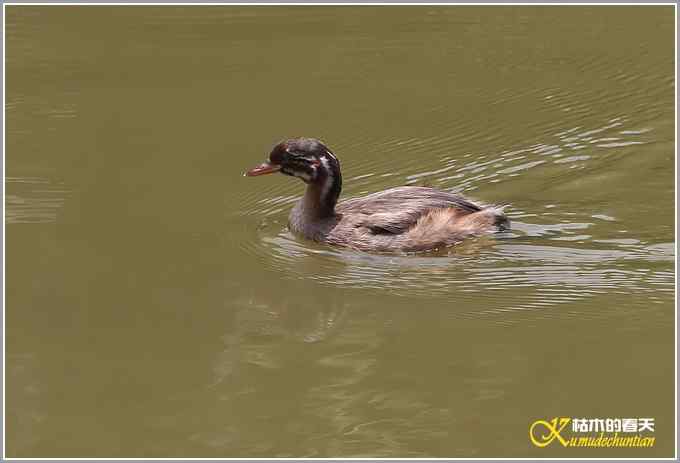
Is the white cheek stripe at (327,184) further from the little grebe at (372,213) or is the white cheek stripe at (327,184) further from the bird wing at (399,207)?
the bird wing at (399,207)

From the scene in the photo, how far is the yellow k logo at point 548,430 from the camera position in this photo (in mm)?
7016

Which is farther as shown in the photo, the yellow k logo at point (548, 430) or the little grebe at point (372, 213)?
the little grebe at point (372, 213)

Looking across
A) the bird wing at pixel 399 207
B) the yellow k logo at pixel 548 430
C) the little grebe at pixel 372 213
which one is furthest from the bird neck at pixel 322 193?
the yellow k logo at pixel 548 430

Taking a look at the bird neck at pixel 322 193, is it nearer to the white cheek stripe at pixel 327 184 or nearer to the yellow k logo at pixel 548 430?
the white cheek stripe at pixel 327 184

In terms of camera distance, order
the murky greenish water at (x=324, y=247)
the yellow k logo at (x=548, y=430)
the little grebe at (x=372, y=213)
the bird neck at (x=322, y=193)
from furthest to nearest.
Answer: the bird neck at (x=322, y=193), the little grebe at (x=372, y=213), the murky greenish water at (x=324, y=247), the yellow k logo at (x=548, y=430)

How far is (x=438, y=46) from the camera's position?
15.8 m

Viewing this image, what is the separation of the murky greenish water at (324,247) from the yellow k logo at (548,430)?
0.20 feet

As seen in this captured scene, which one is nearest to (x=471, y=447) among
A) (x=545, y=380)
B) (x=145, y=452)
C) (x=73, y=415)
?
(x=545, y=380)

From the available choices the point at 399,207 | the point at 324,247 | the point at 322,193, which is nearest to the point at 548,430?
the point at 399,207

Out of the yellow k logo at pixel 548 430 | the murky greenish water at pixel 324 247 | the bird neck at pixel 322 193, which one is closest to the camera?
the yellow k logo at pixel 548 430

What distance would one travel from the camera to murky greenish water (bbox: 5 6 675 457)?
7.32 meters

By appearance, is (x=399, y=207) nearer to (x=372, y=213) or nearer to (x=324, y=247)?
(x=372, y=213)

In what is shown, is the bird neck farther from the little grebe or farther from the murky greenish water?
the murky greenish water

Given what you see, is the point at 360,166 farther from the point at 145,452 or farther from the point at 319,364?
the point at 145,452
